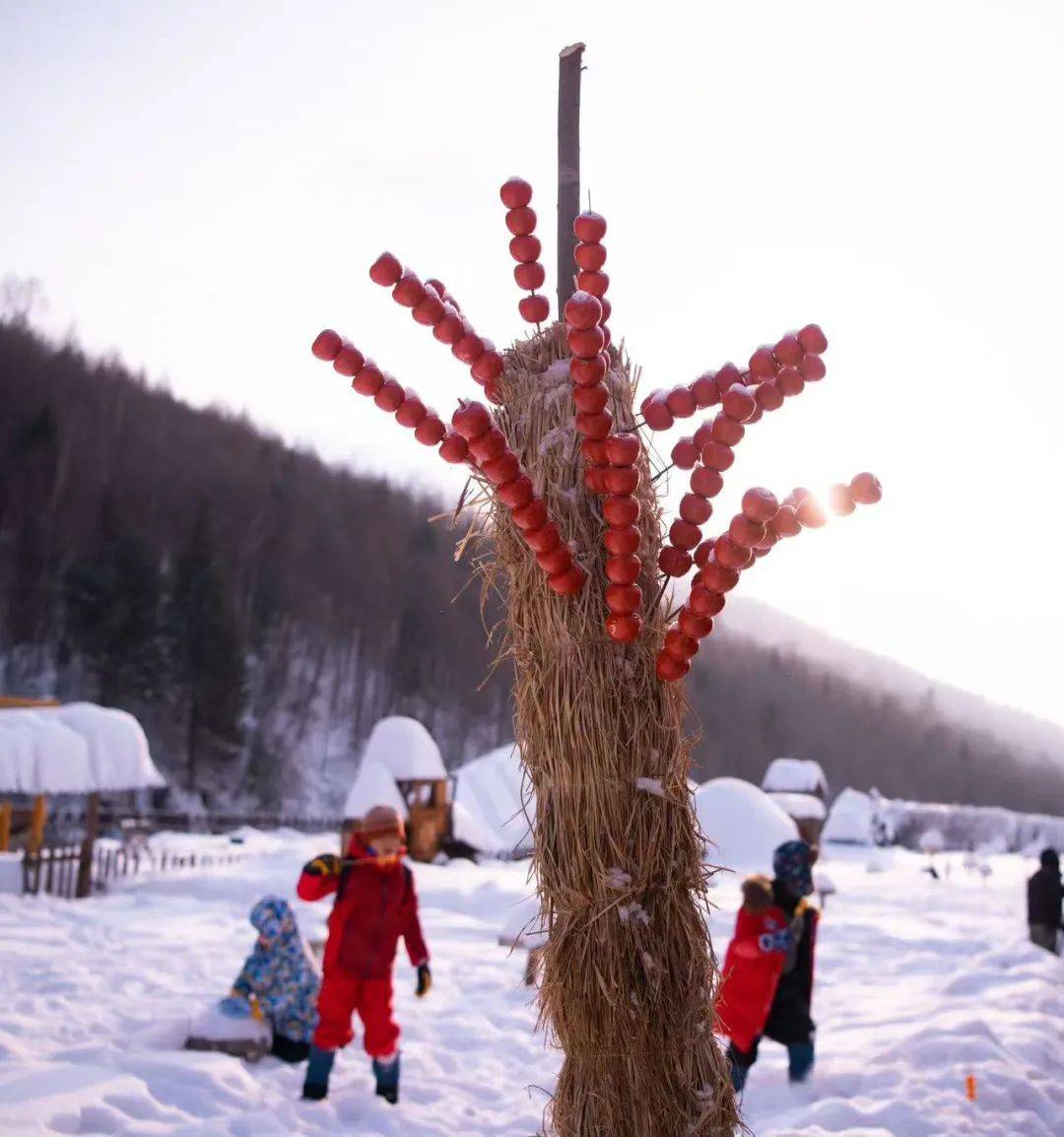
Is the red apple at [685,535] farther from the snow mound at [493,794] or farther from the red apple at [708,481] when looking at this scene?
the snow mound at [493,794]

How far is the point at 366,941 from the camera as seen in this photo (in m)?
4.80

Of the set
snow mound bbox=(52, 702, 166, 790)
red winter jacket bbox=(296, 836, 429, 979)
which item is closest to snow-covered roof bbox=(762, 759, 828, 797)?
snow mound bbox=(52, 702, 166, 790)

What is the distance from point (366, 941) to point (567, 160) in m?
3.77

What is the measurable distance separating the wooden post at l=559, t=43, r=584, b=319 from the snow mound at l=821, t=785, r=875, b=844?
119 ft

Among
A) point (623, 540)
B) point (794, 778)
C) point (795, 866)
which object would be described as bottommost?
point (794, 778)

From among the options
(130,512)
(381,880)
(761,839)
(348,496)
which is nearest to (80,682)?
(130,512)

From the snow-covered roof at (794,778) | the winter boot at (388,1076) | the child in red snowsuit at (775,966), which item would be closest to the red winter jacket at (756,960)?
the child in red snowsuit at (775,966)

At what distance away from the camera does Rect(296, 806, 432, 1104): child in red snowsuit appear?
466cm

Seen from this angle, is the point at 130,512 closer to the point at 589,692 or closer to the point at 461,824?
the point at 461,824

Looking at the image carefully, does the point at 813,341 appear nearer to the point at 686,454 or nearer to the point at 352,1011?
the point at 686,454

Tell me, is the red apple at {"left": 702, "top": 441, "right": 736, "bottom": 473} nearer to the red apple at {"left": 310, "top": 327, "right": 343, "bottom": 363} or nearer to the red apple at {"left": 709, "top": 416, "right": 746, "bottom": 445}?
the red apple at {"left": 709, "top": 416, "right": 746, "bottom": 445}

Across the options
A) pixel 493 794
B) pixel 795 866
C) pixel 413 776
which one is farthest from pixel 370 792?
pixel 795 866

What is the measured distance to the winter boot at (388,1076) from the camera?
4680mm

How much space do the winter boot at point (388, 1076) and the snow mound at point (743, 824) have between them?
10.8 metres
